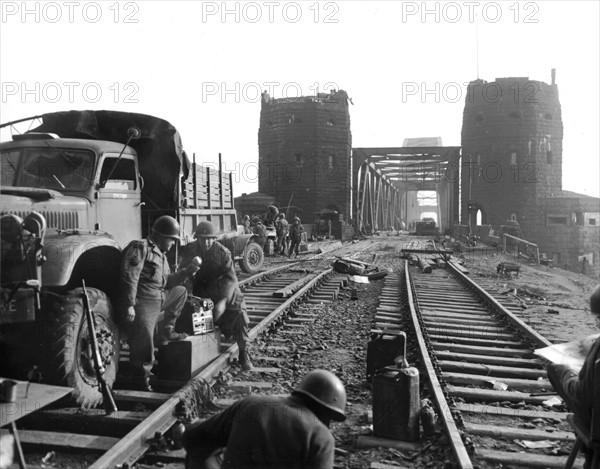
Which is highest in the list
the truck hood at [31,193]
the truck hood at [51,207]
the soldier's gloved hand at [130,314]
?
the truck hood at [31,193]

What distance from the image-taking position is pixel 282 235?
67.4 feet

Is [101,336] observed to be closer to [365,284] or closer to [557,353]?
[557,353]

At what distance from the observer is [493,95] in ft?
148

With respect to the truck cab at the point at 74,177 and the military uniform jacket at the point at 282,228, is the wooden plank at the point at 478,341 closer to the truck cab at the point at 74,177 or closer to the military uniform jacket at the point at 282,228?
the truck cab at the point at 74,177

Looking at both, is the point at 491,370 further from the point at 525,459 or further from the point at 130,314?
the point at 130,314

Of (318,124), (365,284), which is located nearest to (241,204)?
(318,124)

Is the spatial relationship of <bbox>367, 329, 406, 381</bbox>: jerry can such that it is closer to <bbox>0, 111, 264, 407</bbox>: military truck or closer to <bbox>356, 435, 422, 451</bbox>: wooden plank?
<bbox>356, 435, 422, 451</bbox>: wooden plank

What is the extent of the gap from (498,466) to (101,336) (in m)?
3.56

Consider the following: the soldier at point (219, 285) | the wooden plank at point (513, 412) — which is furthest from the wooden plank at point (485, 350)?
the soldier at point (219, 285)

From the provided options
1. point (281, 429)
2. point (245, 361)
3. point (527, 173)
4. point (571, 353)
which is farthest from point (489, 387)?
point (527, 173)

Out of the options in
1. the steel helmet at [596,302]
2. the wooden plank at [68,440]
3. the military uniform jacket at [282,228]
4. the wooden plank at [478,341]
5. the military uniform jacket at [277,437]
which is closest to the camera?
the military uniform jacket at [277,437]

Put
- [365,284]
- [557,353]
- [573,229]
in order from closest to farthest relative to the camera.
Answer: [557,353] < [365,284] < [573,229]

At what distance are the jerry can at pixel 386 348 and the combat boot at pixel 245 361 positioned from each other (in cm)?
136

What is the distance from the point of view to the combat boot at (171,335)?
535cm
